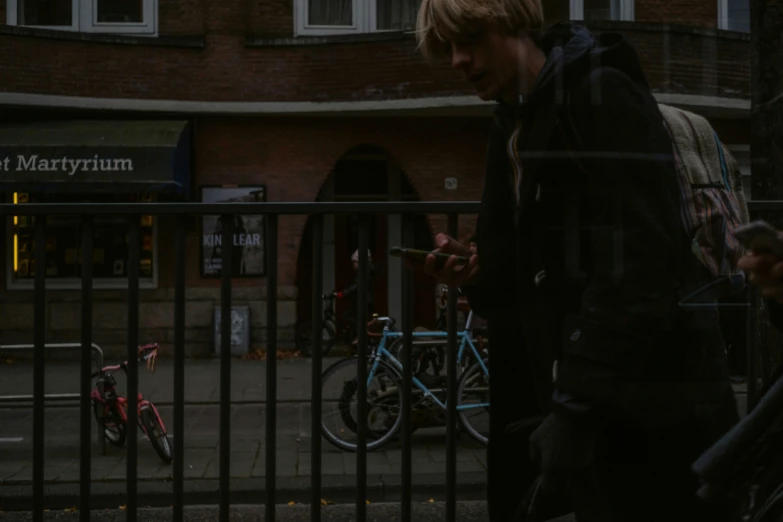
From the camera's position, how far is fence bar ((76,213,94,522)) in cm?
339

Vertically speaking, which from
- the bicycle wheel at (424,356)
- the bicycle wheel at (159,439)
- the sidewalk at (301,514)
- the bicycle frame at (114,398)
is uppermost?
the bicycle wheel at (424,356)

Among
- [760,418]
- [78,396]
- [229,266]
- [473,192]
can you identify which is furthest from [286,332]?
[473,192]

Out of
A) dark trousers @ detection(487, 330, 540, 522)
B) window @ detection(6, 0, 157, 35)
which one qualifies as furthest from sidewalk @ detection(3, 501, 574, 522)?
window @ detection(6, 0, 157, 35)

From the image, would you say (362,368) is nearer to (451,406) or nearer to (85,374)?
(451,406)

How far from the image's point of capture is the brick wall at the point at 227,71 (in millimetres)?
15469

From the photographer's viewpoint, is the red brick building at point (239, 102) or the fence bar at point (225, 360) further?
the red brick building at point (239, 102)

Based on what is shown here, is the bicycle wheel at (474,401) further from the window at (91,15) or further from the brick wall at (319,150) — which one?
the window at (91,15)

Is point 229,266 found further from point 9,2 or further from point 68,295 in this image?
point 9,2

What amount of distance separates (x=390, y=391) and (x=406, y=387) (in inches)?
41.0

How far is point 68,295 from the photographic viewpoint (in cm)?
356

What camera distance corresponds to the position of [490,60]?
2186 millimetres

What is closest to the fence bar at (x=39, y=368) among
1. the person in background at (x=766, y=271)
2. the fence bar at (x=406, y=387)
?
the fence bar at (x=406, y=387)

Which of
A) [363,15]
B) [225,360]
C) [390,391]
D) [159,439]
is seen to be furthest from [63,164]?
[225,360]

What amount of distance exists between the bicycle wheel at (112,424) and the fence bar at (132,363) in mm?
293
